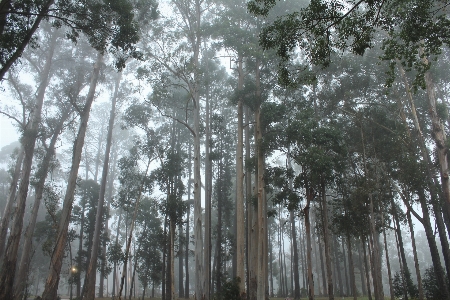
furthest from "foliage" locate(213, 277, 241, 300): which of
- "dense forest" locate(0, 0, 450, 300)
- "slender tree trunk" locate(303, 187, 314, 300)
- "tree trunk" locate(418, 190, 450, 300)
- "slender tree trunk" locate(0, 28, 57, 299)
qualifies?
"slender tree trunk" locate(0, 28, 57, 299)

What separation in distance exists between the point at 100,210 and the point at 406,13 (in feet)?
55.2

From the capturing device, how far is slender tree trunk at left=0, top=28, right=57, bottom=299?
12500 mm

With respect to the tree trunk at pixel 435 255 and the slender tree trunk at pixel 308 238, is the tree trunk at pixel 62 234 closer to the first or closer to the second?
the slender tree trunk at pixel 308 238

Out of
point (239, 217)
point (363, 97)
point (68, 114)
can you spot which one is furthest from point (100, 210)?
point (363, 97)

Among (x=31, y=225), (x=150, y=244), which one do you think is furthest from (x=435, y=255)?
(x=31, y=225)

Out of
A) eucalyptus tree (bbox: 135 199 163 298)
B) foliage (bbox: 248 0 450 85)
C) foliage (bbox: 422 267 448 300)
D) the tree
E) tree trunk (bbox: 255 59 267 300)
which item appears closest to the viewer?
foliage (bbox: 248 0 450 85)

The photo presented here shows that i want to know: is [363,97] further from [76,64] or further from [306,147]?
[76,64]

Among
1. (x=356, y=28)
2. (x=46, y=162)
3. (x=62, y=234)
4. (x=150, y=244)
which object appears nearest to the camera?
(x=356, y=28)

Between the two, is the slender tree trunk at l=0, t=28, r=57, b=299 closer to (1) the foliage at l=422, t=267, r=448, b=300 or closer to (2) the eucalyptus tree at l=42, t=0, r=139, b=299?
(2) the eucalyptus tree at l=42, t=0, r=139, b=299

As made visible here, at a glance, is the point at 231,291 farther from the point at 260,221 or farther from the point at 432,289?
the point at 432,289

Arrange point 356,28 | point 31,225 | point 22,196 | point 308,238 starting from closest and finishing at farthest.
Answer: point 356,28 → point 308,238 → point 22,196 → point 31,225

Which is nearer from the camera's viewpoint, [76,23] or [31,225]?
[76,23]

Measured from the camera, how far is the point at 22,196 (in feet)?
48.9

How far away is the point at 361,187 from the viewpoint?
1417cm
